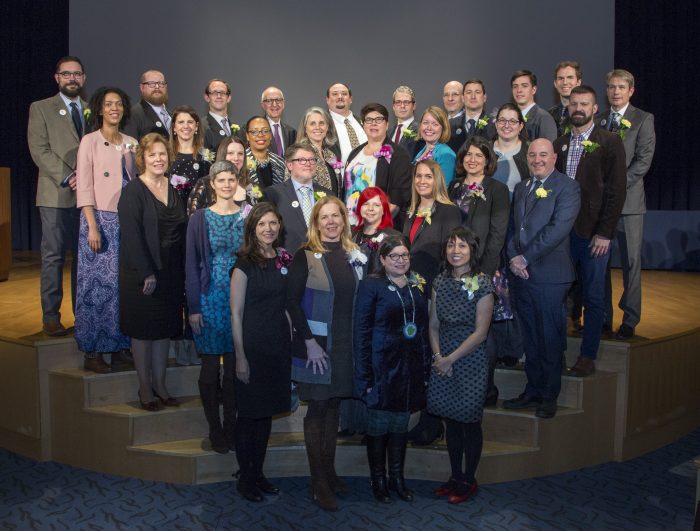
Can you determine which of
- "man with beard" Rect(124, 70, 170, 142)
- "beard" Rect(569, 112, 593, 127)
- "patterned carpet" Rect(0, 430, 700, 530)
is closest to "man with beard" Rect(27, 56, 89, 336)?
"man with beard" Rect(124, 70, 170, 142)

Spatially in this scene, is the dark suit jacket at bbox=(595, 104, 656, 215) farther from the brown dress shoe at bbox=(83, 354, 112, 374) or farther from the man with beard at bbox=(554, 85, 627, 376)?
the brown dress shoe at bbox=(83, 354, 112, 374)

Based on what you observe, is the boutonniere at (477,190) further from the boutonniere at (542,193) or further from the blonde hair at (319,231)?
the blonde hair at (319,231)

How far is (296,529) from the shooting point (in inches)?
141

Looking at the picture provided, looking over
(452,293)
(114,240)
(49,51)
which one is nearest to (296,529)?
(452,293)

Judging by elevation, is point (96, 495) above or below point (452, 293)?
below

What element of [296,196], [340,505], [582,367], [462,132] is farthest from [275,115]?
[340,505]

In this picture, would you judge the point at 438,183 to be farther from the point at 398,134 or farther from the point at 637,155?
the point at 637,155

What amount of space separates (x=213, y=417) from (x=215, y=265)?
80 cm

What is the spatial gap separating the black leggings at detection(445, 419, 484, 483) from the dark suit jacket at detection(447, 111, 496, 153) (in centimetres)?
203

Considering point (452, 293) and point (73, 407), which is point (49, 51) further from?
point (452, 293)

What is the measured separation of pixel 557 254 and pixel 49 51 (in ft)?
21.5

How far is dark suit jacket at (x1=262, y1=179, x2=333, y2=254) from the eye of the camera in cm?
414

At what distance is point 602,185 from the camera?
14.5 feet

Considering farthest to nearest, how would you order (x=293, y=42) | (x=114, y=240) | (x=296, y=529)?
(x=293, y=42)
(x=114, y=240)
(x=296, y=529)
